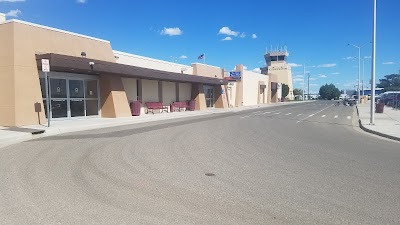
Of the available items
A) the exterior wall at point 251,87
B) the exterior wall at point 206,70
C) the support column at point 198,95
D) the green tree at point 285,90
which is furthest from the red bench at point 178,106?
the green tree at point 285,90

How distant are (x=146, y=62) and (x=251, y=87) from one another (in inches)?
1248

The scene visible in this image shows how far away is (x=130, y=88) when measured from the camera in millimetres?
26094

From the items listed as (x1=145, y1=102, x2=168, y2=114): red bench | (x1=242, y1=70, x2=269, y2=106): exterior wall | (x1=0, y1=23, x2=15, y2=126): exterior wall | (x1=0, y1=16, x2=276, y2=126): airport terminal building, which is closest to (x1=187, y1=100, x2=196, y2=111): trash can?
A: (x1=0, y1=16, x2=276, y2=126): airport terminal building

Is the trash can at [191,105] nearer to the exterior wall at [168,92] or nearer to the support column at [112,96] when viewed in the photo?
the exterior wall at [168,92]

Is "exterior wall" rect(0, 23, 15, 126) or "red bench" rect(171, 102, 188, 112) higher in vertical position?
"exterior wall" rect(0, 23, 15, 126)

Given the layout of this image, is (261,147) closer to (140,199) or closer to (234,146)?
(234,146)

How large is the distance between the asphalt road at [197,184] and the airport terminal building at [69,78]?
7015mm

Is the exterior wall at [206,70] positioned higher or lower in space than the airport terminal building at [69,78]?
higher

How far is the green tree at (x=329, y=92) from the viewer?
151575 mm

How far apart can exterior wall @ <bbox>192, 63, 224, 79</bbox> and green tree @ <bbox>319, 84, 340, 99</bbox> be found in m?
122

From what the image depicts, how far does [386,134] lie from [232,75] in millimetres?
32520

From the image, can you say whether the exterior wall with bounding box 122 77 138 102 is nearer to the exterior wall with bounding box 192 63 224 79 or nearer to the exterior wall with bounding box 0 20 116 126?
the exterior wall with bounding box 0 20 116 126

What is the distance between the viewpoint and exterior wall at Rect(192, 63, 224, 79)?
36.0m

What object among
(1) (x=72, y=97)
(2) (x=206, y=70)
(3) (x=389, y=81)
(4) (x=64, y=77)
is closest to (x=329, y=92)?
(3) (x=389, y=81)
